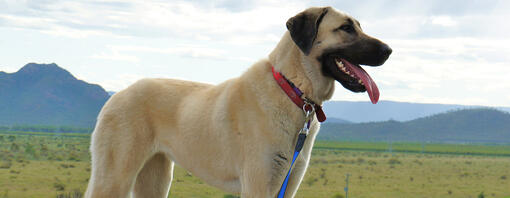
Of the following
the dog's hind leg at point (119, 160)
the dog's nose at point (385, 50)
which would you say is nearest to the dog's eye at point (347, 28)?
the dog's nose at point (385, 50)

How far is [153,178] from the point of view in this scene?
6102 millimetres

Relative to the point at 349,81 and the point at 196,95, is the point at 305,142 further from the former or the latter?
the point at 196,95

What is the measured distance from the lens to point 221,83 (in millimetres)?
5793

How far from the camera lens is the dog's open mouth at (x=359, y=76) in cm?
475

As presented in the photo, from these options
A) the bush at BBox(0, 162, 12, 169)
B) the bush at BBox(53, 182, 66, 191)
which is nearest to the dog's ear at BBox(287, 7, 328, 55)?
the bush at BBox(53, 182, 66, 191)

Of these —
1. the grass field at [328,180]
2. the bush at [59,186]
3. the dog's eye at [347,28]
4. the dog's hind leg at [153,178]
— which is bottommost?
the grass field at [328,180]

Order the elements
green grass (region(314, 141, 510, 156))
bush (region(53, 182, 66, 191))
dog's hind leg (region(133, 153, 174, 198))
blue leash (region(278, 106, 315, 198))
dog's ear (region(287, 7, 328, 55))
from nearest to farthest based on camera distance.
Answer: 1. dog's ear (region(287, 7, 328, 55))
2. blue leash (region(278, 106, 315, 198))
3. dog's hind leg (region(133, 153, 174, 198))
4. bush (region(53, 182, 66, 191))
5. green grass (region(314, 141, 510, 156))

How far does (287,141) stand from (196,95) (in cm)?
138

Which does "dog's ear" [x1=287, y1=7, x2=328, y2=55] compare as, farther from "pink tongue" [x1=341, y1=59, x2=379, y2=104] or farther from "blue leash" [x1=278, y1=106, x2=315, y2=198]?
"blue leash" [x1=278, y1=106, x2=315, y2=198]

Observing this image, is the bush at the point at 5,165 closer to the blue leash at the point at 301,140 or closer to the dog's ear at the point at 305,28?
the blue leash at the point at 301,140

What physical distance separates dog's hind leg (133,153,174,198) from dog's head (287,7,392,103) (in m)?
2.31

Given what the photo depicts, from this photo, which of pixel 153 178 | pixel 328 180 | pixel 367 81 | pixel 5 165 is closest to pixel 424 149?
pixel 328 180

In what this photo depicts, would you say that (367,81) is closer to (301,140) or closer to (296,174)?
(301,140)

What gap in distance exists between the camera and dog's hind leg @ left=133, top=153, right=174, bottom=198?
6.09 metres
